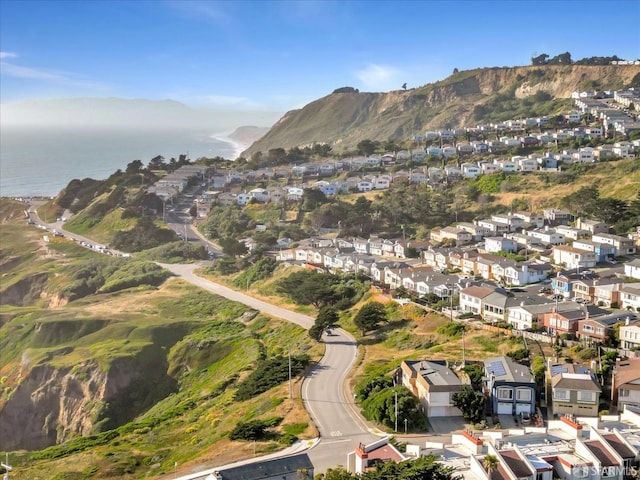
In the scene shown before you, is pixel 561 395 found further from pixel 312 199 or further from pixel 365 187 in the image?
pixel 365 187

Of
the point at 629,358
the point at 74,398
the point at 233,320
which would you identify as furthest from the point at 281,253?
the point at 629,358

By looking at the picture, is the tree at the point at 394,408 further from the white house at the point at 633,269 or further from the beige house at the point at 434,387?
the white house at the point at 633,269

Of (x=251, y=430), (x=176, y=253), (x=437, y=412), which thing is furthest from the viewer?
(x=176, y=253)

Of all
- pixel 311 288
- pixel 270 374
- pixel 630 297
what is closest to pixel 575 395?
pixel 630 297

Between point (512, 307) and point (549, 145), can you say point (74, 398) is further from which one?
point (549, 145)

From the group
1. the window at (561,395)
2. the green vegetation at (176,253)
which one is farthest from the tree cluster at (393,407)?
the green vegetation at (176,253)

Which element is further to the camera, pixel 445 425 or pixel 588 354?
pixel 588 354
